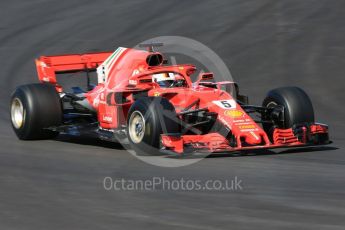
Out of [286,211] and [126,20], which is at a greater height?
[126,20]

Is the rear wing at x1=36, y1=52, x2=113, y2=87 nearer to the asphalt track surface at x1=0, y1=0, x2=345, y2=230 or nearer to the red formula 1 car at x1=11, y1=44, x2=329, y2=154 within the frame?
the red formula 1 car at x1=11, y1=44, x2=329, y2=154

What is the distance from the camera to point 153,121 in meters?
11.4

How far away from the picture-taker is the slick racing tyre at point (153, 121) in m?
11.4

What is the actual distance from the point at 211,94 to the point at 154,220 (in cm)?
463

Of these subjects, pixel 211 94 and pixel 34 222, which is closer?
pixel 34 222

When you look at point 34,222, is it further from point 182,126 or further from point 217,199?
point 182,126

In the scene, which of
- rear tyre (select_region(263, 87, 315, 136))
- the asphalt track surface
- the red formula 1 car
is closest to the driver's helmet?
the red formula 1 car

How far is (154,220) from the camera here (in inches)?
308

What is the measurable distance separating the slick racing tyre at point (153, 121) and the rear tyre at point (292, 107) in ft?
6.18

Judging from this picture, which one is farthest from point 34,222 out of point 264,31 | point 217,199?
point 264,31

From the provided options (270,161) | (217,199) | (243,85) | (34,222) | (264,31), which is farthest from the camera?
(264,31)

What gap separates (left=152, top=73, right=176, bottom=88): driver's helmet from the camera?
42.5 ft

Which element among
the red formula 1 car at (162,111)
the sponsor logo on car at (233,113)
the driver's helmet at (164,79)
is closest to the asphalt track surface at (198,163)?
the red formula 1 car at (162,111)

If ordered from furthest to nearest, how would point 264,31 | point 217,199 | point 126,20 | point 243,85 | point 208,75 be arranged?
point 126,20 < point 264,31 < point 243,85 < point 208,75 < point 217,199
